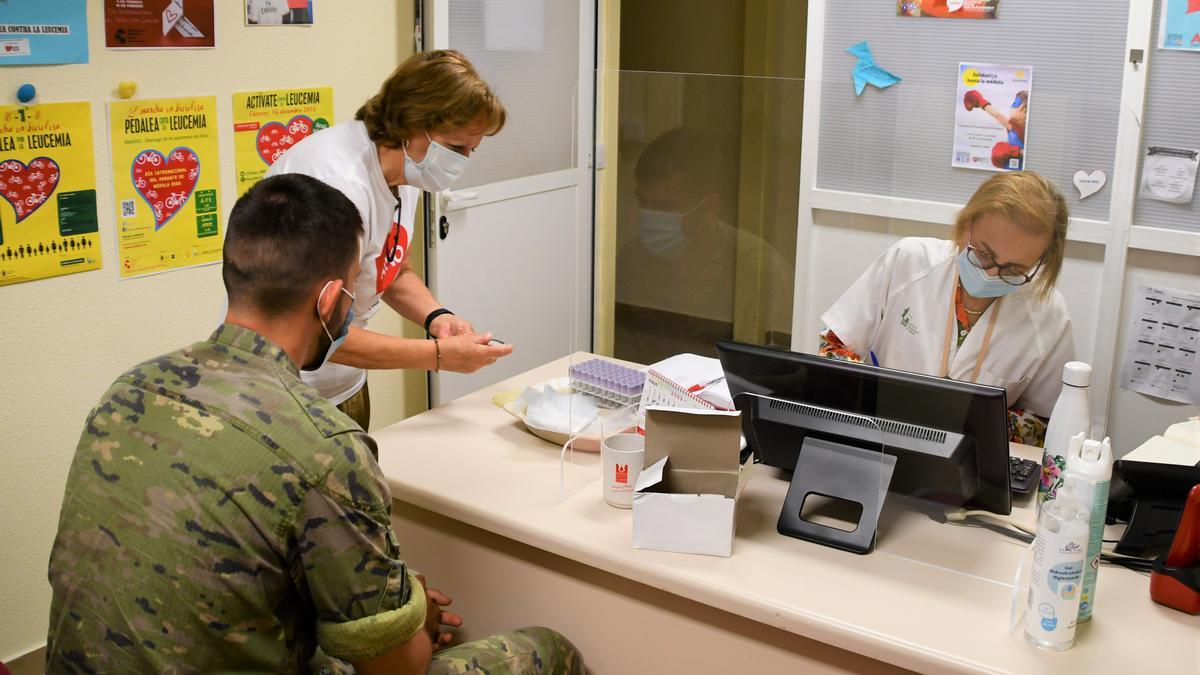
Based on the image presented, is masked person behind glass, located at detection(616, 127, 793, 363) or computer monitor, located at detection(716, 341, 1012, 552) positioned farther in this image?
masked person behind glass, located at detection(616, 127, 793, 363)

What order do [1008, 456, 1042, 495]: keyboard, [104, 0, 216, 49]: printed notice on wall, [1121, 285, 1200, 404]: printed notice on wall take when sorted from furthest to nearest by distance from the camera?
[104, 0, 216, 49]: printed notice on wall, [1121, 285, 1200, 404]: printed notice on wall, [1008, 456, 1042, 495]: keyboard

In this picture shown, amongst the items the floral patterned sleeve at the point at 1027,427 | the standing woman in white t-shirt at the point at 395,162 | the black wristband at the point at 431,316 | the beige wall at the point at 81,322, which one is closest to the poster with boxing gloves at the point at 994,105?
the floral patterned sleeve at the point at 1027,427

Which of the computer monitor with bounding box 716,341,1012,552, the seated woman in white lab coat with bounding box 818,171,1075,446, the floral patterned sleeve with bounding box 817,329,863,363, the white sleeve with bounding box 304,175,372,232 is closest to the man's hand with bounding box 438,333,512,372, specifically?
the white sleeve with bounding box 304,175,372,232

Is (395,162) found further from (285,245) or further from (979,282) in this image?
(979,282)

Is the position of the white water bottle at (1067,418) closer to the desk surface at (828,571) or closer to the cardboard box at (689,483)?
the desk surface at (828,571)

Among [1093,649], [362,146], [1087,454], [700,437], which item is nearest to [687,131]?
[362,146]

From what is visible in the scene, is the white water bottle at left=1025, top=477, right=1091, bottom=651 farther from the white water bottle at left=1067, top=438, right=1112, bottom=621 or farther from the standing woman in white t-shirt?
the standing woman in white t-shirt

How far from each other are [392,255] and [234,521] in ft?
3.56

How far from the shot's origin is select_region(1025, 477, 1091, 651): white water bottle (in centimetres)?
135

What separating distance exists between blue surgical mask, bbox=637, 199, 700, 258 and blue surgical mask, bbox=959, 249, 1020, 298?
1.97 ft

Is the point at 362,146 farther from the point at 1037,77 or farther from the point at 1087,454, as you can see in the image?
the point at 1037,77

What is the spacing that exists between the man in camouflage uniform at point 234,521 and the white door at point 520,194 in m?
2.00

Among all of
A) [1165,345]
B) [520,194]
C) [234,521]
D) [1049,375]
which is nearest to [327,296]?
[234,521]

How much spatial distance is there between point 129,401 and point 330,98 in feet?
6.27
